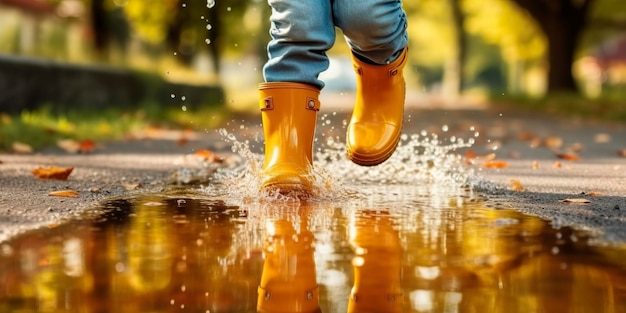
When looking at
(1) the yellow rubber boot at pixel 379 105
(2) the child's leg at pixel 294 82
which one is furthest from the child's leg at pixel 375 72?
(2) the child's leg at pixel 294 82

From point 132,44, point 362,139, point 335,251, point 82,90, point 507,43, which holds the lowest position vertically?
point 335,251

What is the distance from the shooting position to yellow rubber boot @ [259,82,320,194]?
3.24 metres

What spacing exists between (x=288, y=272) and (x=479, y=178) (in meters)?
2.07

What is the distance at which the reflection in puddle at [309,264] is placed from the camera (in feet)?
5.55

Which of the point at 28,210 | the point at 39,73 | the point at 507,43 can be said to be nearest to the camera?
the point at 28,210

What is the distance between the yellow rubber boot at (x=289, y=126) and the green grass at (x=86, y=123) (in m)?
2.59

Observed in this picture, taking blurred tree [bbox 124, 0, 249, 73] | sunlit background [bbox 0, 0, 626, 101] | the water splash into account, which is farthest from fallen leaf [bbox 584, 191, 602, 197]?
blurred tree [bbox 124, 0, 249, 73]

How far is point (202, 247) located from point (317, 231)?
0.36 metres

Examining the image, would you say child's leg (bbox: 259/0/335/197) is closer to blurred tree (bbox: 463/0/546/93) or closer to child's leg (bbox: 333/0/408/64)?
child's leg (bbox: 333/0/408/64)

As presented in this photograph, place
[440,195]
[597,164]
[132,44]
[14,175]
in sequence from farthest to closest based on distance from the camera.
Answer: [132,44], [597,164], [14,175], [440,195]

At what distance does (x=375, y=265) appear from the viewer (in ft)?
6.64

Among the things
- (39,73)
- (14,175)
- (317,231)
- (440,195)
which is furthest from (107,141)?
(317,231)

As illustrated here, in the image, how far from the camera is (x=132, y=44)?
52.9ft

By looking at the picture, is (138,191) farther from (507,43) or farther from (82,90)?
(507,43)
